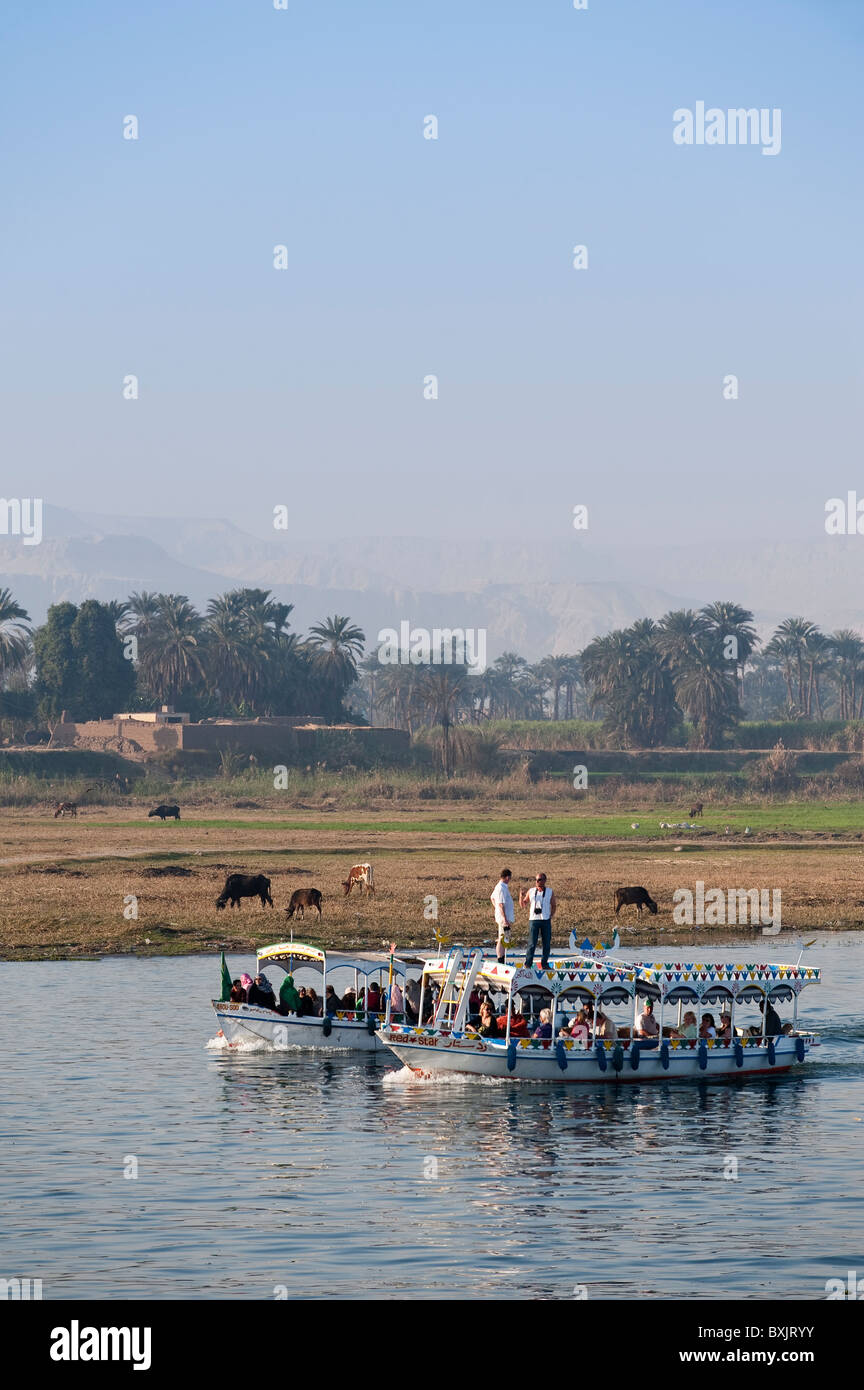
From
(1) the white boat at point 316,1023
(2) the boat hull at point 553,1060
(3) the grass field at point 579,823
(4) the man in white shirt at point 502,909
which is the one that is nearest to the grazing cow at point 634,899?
(1) the white boat at point 316,1023

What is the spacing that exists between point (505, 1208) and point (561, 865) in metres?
48.6

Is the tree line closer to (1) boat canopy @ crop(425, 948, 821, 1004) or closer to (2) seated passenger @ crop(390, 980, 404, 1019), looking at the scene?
(2) seated passenger @ crop(390, 980, 404, 1019)

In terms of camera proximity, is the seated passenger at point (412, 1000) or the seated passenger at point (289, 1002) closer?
the seated passenger at point (412, 1000)

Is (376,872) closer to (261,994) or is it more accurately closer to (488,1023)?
(261,994)

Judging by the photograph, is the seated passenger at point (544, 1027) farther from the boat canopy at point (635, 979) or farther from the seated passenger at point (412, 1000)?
the seated passenger at point (412, 1000)

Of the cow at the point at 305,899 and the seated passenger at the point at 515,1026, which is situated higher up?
→ the cow at the point at 305,899

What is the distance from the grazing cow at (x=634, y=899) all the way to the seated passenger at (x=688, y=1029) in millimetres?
19888

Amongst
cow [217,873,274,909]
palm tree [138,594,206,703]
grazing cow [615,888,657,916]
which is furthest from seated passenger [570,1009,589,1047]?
palm tree [138,594,206,703]

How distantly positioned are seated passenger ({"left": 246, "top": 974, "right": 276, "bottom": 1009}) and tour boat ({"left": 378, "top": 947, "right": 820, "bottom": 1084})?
131 inches

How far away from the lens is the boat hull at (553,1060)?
3500cm
